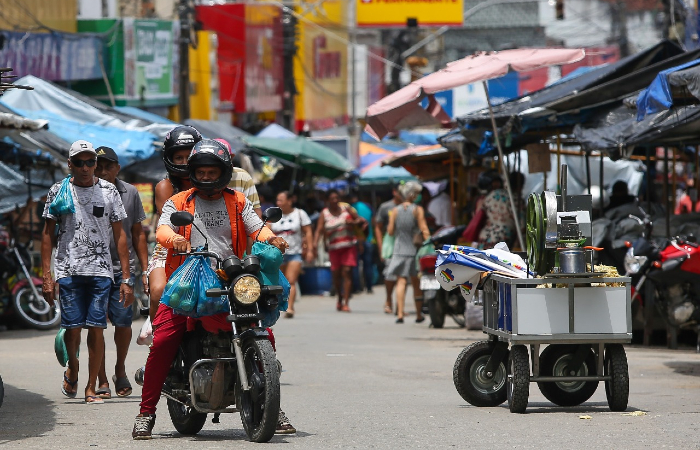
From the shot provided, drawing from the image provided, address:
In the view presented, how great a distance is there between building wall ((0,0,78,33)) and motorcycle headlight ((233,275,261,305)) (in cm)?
1569

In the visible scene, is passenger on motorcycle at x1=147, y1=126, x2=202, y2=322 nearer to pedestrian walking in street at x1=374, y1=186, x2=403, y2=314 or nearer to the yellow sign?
pedestrian walking in street at x1=374, y1=186, x2=403, y2=314

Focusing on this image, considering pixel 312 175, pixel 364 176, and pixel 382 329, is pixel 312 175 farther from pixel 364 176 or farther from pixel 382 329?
pixel 382 329

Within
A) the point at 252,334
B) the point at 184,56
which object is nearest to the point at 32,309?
the point at 252,334

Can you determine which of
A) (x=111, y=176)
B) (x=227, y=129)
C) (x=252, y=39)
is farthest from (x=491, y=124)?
(x=252, y=39)

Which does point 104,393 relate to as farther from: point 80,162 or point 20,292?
point 20,292

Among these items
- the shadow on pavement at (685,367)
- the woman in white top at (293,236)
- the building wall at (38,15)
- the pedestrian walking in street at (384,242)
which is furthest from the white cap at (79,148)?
the building wall at (38,15)

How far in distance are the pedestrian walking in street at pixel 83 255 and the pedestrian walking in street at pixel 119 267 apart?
0.20 m

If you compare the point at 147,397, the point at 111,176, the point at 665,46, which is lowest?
the point at 147,397

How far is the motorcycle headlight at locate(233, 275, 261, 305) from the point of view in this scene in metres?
6.53

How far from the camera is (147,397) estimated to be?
6.91m

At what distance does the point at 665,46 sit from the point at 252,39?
19.2m

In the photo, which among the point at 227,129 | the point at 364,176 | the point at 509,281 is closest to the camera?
the point at 509,281

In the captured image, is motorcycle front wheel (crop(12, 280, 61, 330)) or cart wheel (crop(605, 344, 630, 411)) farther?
motorcycle front wheel (crop(12, 280, 61, 330))

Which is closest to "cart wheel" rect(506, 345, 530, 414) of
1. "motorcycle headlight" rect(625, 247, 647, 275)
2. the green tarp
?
"motorcycle headlight" rect(625, 247, 647, 275)
